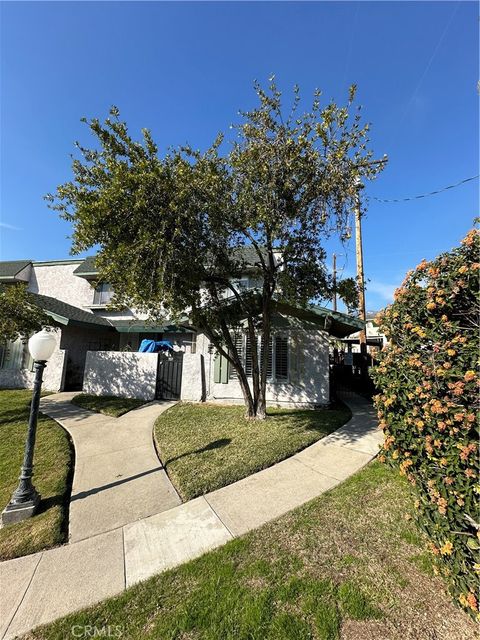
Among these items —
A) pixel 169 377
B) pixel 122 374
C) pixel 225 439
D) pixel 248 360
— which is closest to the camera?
pixel 225 439

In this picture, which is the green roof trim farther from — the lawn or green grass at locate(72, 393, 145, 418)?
the lawn

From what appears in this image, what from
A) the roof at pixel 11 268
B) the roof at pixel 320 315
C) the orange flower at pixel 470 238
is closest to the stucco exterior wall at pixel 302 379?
the roof at pixel 320 315

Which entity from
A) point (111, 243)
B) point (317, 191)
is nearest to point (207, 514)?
point (111, 243)

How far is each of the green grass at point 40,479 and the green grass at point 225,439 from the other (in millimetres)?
1702

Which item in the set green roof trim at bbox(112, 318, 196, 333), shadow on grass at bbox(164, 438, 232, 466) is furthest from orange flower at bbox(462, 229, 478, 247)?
green roof trim at bbox(112, 318, 196, 333)

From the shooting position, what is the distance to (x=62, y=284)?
20828 mm

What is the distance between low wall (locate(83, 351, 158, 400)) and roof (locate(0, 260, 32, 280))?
44.4 ft

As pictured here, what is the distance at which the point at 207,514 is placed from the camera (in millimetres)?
3951

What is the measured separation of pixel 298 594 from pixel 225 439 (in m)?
4.24

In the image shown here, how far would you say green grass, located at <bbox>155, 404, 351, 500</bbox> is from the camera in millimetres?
5016

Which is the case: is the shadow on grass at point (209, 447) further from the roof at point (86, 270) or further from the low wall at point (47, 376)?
the roof at point (86, 270)

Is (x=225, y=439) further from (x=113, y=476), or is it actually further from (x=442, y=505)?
(x=442, y=505)

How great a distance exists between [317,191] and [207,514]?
6.97 metres
